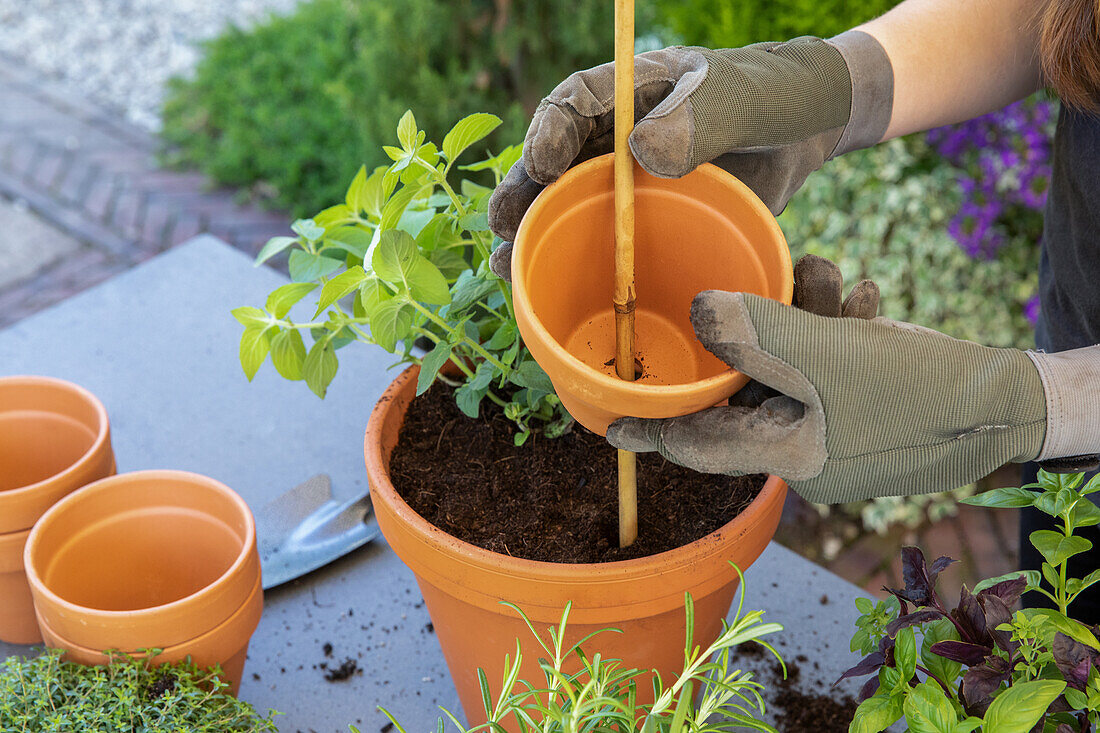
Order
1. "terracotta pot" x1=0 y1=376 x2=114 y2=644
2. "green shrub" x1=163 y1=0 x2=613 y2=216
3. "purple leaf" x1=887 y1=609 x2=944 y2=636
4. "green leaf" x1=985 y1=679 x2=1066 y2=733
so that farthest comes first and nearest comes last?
"green shrub" x1=163 y1=0 x2=613 y2=216 < "terracotta pot" x1=0 y1=376 x2=114 y2=644 < "purple leaf" x1=887 y1=609 x2=944 y2=636 < "green leaf" x1=985 y1=679 x2=1066 y2=733

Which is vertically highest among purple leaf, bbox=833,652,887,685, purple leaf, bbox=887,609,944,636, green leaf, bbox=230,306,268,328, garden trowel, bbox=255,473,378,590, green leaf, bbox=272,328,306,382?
green leaf, bbox=230,306,268,328

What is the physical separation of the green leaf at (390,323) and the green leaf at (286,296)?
113mm


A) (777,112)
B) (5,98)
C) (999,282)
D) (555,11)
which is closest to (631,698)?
(777,112)

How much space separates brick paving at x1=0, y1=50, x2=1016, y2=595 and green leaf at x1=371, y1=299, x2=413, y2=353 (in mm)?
1588

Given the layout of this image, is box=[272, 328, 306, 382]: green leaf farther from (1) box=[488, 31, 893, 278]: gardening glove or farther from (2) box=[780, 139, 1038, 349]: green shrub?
(2) box=[780, 139, 1038, 349]: green shrub

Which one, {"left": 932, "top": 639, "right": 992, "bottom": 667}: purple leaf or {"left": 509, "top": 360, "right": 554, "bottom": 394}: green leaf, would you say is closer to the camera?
{"left": 932, "top": 639, "right": 992, "bottom": 667}: purple leaf

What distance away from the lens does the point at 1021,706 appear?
0.62 m

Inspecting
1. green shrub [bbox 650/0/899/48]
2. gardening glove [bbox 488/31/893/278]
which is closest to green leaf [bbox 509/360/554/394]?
gardening glove [bbox 488/31/893/278]

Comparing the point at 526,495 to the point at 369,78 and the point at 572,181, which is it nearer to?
the point at 572,181

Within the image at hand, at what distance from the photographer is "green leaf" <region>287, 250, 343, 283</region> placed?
960 millimetres

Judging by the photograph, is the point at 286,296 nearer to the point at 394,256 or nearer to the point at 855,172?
the point at 394,256

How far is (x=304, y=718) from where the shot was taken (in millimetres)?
1035

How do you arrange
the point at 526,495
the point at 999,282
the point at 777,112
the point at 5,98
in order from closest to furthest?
the point at 777,112 → the point at 526,495 → the point at 999,282 → the point at 5,98

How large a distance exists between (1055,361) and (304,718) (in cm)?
82
